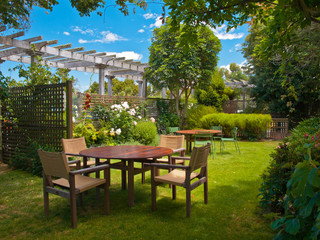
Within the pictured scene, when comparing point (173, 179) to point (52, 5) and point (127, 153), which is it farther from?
point (52, 5)

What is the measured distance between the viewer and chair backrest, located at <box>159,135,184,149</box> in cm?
443

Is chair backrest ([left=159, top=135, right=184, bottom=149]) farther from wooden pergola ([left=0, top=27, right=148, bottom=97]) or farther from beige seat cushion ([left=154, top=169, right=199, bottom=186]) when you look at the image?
wooden pergola ([left=0, top=27, right=148, bottom=97])

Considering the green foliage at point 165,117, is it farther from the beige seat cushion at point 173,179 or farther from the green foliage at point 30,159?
the beige seat cushion at point 173,179

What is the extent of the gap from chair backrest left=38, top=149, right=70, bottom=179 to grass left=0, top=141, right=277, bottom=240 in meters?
0.62

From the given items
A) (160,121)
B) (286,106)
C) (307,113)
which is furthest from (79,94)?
(307,113)

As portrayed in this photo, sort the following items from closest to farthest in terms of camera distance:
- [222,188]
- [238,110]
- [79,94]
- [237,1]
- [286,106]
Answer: [237,1], [222,188], [79,94], [286,106], [238,110]

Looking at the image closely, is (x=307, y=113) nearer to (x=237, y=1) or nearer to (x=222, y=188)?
(x=222, y=188)

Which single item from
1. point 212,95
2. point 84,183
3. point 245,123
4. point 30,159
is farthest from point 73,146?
point 212,95

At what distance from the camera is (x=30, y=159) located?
17.1 feet

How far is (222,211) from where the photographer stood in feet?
10.4

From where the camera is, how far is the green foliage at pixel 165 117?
1115cm

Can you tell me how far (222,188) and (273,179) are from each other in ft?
4.66

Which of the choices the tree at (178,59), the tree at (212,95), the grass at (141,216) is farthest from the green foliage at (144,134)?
the tree at (212,95)

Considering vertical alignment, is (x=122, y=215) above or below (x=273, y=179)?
below
